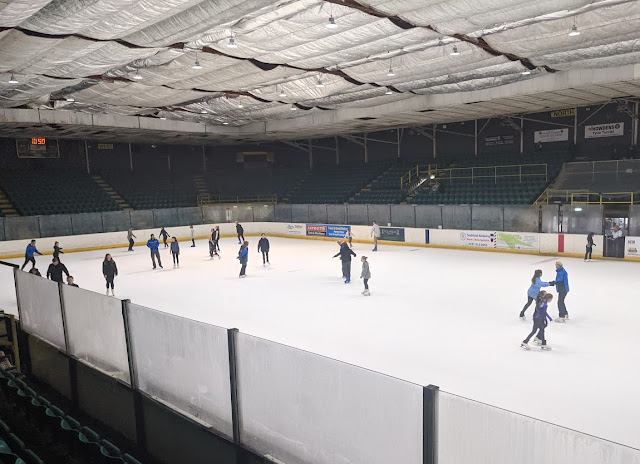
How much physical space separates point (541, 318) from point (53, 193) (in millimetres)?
29949

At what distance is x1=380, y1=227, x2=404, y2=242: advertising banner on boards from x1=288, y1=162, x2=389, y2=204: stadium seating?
592cm

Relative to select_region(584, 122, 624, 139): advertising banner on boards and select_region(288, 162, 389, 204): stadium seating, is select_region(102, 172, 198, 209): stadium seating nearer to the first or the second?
select_region(288, 162, 389, 204): stadium seating

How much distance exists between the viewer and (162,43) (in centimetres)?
1210

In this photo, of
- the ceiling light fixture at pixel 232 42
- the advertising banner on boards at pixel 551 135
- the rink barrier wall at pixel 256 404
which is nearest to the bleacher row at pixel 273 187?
the advertising banner on boards at pixel 551 135

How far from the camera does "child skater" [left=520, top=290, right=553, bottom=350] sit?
868 cm

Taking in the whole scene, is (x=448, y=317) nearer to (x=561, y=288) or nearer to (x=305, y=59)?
(x=561, y=288)

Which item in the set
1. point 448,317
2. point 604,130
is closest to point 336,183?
point 604,130

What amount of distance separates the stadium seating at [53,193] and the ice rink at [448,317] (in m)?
8.51

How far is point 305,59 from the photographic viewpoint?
47.7 feet

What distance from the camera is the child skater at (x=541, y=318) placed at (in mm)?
8675

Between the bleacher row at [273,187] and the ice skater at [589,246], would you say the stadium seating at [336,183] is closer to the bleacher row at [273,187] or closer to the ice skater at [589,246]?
the bleacher row at [273,187]

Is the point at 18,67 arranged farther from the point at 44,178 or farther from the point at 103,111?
the point at 44,178

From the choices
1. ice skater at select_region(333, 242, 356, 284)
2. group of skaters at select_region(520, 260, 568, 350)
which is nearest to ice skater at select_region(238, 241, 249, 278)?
ice skater at select_region(333, 242, 356, 284)

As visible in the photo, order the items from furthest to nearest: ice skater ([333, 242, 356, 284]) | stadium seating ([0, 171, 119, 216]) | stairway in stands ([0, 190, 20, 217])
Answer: stadium seating ([0, 171, 119, 216]), stairway in stands ([0, 190, 20, 217]), ice skater ([333, 242, 356, 284])
